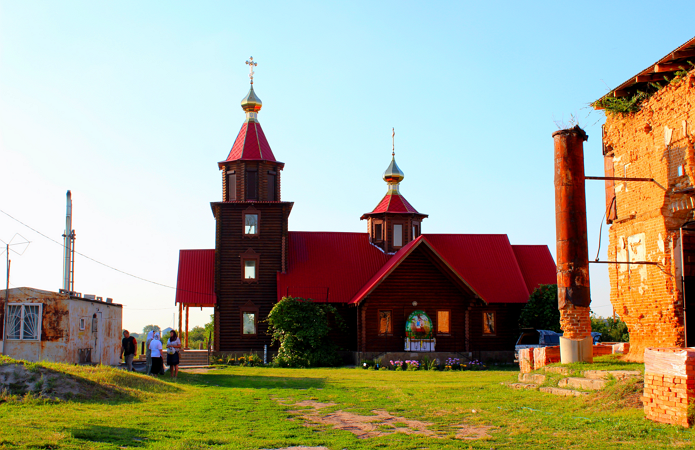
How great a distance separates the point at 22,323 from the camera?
22.0 m

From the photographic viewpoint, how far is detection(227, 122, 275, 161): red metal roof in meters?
35.8

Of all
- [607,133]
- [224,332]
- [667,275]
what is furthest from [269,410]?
[224,332]

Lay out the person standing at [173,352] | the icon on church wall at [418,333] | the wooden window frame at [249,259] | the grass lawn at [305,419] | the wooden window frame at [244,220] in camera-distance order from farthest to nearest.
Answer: the wooden window frame at [244,220] < the wooden window frame at [249,259] < the icon on church wall at [418,333] < the person standing at [173,352] < the grass lawn at [305,419]

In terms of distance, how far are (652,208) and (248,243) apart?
22.7m

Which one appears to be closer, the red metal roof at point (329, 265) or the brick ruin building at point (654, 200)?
the brick ruin building at point (654, 200)

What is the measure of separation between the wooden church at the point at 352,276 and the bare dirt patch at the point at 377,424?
60.0 feet

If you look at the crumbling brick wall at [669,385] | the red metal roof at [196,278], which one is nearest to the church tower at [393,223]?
the red metal roof at [196,278]

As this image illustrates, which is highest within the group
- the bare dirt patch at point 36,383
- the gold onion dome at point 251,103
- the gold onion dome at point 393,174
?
the gold onion dome at point 251,103

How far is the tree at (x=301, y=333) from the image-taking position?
104ft

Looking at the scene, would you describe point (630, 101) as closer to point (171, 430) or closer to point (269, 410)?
point (269, 410)

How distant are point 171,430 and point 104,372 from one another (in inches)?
264

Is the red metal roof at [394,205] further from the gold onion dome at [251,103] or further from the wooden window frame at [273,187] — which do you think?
the gold onion dome at [251,103]

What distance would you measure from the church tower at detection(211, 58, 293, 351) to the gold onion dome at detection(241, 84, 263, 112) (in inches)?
71.7

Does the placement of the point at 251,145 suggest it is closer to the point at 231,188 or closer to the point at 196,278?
the point at 231,188
